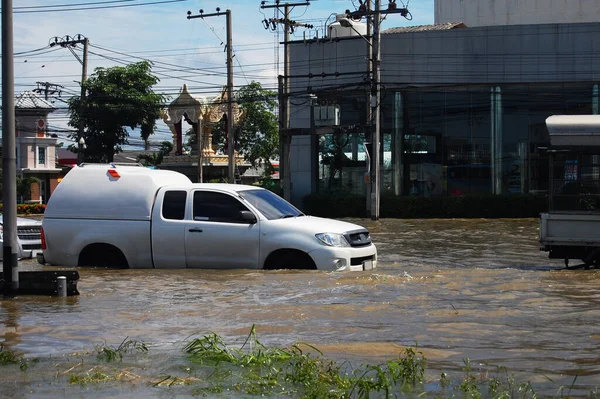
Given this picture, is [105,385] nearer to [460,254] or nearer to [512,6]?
[460,254]

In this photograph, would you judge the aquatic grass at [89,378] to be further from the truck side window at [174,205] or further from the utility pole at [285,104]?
the utility pole at [285,104]

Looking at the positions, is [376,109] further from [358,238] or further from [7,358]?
[7,358]

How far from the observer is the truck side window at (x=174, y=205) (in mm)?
13438

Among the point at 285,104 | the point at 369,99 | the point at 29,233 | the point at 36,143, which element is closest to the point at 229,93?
the point at 285,104

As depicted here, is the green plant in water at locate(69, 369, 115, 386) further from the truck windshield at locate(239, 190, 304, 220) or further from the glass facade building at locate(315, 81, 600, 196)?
the glass facade building at locate(315, 81, 600, 196)

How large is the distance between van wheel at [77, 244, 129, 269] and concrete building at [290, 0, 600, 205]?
2514 centimetres

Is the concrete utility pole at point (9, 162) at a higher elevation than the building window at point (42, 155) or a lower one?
lower

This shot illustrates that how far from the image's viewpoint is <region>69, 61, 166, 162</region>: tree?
55.1 m

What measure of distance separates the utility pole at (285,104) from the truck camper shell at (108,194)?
26.0 meters

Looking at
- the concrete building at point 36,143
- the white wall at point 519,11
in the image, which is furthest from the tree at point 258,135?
the white wall at point 519,11

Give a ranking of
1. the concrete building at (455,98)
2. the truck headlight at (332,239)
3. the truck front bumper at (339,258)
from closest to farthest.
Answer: the truck front bumper at (339,258) < the truck headlight at (332,239) < the concrete building at (455,98)

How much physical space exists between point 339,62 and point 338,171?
17.5 feet

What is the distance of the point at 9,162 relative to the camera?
1079cm

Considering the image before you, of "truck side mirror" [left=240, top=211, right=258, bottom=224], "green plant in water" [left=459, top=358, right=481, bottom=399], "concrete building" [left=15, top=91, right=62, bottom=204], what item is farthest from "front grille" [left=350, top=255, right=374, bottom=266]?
"concrete building" [left=15, top=91, right=62, bottom=204]
